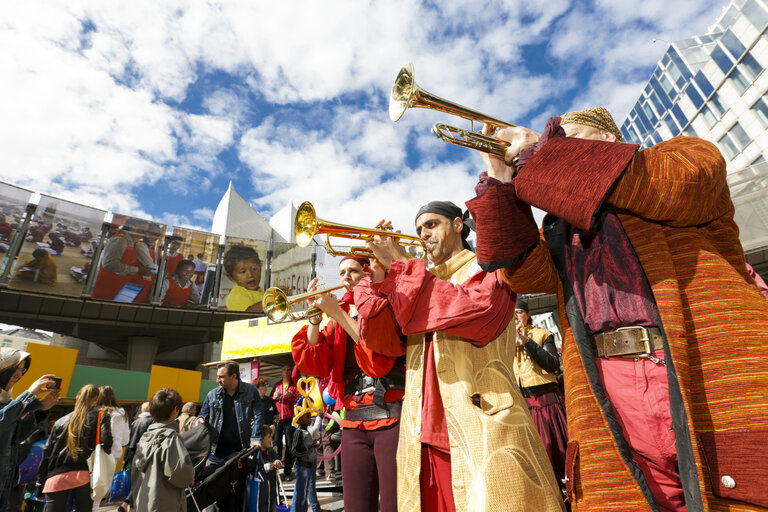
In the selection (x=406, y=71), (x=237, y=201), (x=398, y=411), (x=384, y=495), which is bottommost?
(x=384, y=495)

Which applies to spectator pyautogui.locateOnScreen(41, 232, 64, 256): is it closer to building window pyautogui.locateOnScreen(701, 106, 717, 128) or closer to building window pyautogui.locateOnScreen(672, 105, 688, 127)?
building window pyautogui.locateOnScreen(701, 106, 717, 128)

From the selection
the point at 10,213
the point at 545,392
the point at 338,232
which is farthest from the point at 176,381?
the point at 545,392

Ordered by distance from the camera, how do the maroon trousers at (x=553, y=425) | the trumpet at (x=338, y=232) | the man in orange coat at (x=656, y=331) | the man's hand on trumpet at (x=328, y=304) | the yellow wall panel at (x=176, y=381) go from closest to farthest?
the man in orange coat at (x=656, y=331), the man's hand on trumpet at (x=328, y=304), the trumpet at (x=338, y=232), the maroon trousers at (x=553, y=425), the yellow wall panel at (x=176, y=381)

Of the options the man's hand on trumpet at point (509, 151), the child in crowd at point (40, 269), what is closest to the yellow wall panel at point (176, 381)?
the child in crowd at point (40, 269)

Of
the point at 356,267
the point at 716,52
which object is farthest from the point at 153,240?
the point at 716,52

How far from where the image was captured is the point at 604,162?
1128mm

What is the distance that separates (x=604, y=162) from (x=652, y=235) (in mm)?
312

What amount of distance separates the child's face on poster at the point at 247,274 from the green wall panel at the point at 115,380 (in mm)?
10163

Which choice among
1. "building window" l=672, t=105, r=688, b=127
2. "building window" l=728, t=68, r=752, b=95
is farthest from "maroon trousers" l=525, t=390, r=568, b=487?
"building window" l=672, t=105, r=688, b=127

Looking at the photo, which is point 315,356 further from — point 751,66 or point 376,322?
point 751,66

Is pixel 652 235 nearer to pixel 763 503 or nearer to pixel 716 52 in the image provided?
pixel 763 503

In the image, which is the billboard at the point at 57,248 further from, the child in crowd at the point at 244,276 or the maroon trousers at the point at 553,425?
the maroon trousers at the point at 553,425

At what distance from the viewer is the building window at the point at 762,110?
2614 centimetres

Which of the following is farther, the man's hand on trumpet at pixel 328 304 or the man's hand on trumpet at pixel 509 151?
the man's hand on trumpet at pixel 328 304
